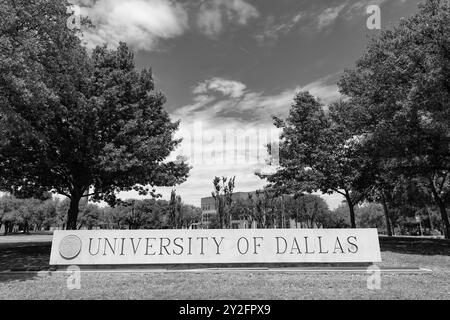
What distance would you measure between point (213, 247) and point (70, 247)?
15.8 feet

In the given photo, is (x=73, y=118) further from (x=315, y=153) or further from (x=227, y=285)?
(x=315, y=153)

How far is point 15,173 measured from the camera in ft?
64.1

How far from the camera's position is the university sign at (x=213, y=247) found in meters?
11.1

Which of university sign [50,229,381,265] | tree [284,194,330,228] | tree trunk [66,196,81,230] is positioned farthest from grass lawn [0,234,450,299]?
tree [284,194,330,228]

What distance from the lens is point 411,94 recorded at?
1550 cm

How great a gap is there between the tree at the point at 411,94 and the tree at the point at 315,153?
10.8 ft

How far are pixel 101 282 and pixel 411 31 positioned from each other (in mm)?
17725

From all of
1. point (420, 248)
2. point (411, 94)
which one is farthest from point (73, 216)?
point (420, 248)

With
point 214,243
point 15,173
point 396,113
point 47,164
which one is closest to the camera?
point 214,243

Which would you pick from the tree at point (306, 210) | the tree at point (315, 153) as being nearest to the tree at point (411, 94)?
the tree at point (315, 153)
